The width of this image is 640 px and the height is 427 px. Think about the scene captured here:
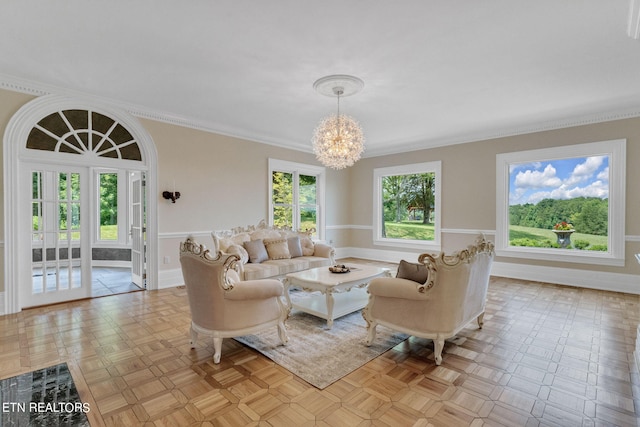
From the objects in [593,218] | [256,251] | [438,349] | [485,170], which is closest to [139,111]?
[256,251]


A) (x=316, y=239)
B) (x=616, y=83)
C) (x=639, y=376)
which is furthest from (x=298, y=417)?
(x=316, y=239)

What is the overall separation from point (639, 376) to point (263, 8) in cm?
392

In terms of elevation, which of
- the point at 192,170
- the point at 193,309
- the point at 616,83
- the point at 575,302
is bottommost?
the point at 575,302

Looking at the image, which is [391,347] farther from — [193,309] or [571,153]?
[571,153]

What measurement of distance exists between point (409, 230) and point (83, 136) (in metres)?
6.33

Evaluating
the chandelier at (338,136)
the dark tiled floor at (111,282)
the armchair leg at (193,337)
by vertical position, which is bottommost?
the dark tiled floor at (111,282)

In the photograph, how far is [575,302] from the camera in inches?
165

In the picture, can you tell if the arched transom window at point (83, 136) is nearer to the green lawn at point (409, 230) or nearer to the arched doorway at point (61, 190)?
the arched doorway at point (61, 190)

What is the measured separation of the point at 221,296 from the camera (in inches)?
97.8

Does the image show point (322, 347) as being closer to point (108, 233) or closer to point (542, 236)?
point (542, 236)

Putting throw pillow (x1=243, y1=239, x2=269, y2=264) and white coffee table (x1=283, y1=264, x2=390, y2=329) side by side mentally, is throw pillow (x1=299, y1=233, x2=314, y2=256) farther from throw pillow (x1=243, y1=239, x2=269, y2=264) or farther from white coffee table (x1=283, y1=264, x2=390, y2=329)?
white coffee table (x1=283, y1=264, x2=390, y2=329)

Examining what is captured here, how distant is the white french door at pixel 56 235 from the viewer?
12.9 ft

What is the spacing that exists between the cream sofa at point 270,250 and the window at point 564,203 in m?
3.56

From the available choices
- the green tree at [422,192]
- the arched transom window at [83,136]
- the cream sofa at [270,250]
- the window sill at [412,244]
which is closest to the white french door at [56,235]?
the arched transom window at [83,136]
